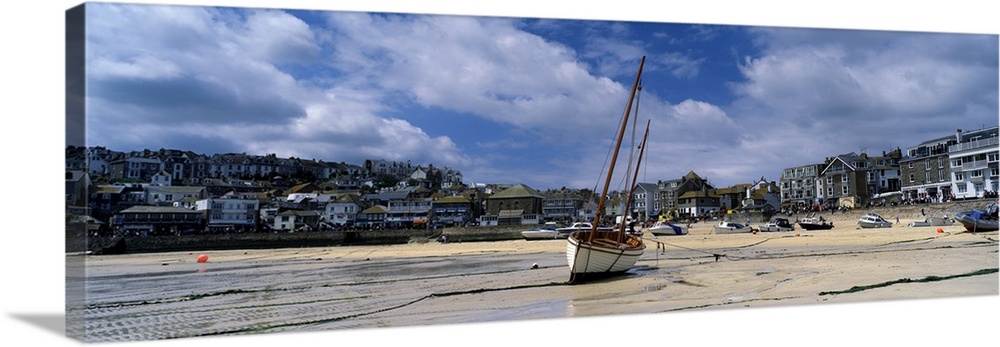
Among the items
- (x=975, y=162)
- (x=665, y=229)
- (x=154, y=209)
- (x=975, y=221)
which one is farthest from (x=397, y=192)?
(x=975, y=162)

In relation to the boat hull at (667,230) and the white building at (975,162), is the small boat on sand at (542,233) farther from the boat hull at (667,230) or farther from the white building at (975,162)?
the white building at (975,162)

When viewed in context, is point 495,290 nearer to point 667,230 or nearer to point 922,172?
point 922,172

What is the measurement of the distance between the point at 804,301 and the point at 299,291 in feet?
29.2

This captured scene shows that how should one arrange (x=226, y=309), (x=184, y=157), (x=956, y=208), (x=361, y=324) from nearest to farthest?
(x=361, y=324) → (x=226, y=309) → (x=184, y=157) → (x=956, y=208)

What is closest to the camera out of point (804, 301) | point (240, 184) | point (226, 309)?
point (804, 301)

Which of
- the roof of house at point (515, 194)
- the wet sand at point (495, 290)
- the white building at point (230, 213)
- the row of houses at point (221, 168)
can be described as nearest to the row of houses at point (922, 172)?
the wet sand at point (495, 290)

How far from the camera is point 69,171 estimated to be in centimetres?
693

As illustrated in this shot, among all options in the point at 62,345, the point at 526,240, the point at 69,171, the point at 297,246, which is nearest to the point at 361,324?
the point at 62,345

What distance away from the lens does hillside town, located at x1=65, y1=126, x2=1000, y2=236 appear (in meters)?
12.9

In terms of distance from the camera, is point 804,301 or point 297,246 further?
point 297,246

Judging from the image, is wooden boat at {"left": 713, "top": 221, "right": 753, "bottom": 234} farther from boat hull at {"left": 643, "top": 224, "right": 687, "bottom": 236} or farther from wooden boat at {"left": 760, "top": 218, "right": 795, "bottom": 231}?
boat hull at {"left": 643, "top": 224, "right": 687, "bottom": 236}

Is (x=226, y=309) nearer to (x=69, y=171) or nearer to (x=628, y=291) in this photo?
(x=69, y=171)

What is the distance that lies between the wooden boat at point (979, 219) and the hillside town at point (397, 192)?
71 centimetres

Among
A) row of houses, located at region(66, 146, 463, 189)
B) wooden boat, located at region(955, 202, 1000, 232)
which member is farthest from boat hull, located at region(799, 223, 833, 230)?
row of houses, located at region(66, 146, 463, 189)
